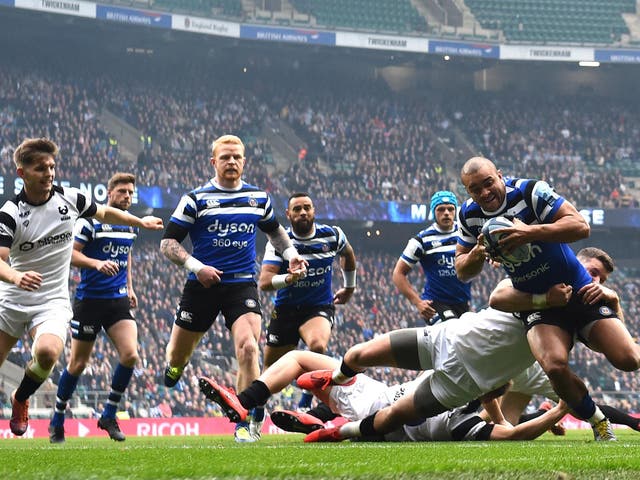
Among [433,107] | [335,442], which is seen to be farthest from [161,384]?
[433,107]

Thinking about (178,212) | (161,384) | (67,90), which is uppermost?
(67,90)

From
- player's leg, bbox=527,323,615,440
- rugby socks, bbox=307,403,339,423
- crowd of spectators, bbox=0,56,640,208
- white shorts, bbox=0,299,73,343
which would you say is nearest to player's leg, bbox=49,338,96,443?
white shorts, bbox=0,299,73,343

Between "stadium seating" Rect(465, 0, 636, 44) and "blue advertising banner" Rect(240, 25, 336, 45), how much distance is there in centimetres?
780

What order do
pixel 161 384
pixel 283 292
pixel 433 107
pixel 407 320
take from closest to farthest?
pixel 283 292
pixel 161 384
pixel 407 320
pixel 433 107

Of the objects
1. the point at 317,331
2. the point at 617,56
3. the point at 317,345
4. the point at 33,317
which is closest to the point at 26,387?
the point at 33,317

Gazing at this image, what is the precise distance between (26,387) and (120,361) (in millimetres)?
1860

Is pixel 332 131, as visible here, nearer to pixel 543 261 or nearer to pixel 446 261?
pixel 446 261

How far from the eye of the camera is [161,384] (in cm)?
2603

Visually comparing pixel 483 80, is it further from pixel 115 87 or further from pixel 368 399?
pixel 368 399

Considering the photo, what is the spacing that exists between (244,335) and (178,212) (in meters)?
1.36

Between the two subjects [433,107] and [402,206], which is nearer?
[402,206]

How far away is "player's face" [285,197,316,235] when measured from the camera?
11630mm

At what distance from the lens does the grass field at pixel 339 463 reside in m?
4.59

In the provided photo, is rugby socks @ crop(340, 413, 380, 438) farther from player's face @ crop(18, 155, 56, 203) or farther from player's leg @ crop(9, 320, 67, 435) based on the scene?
player's face @ crop(18, 155, 56, 203)
